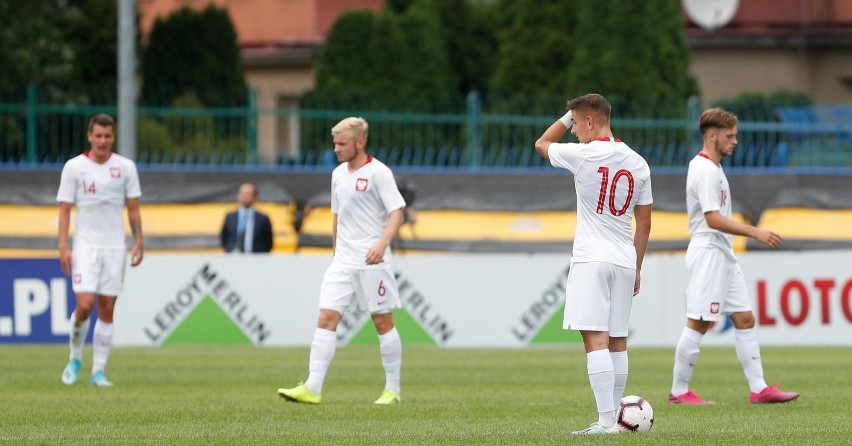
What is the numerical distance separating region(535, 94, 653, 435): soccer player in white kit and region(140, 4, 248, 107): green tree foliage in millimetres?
23515

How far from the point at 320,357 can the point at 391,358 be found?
24.0 inches

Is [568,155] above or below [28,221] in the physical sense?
above

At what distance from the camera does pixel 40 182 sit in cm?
2608

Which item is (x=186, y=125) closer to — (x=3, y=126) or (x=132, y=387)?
(x=3, y=126)

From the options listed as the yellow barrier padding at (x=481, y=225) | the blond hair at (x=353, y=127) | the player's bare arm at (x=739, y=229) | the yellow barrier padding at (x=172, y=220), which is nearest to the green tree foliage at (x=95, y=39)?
the yellow barrier padding at (x=172, y=220)

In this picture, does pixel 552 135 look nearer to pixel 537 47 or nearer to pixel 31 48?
pixel 31 48

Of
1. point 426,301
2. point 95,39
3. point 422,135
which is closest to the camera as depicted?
point 426,301

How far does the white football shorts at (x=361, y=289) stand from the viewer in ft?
40.9

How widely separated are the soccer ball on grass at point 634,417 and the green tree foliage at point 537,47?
74.8 ft

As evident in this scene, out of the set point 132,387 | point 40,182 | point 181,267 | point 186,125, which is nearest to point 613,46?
point 186,125

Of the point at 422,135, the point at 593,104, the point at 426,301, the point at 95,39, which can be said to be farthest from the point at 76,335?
the point at 95,39

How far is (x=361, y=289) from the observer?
1252 cm

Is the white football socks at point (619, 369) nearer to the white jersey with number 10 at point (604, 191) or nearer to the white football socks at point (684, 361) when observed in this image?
the white jersey with number 10 at point (604, 191)

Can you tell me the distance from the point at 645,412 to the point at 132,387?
5.45 metres
